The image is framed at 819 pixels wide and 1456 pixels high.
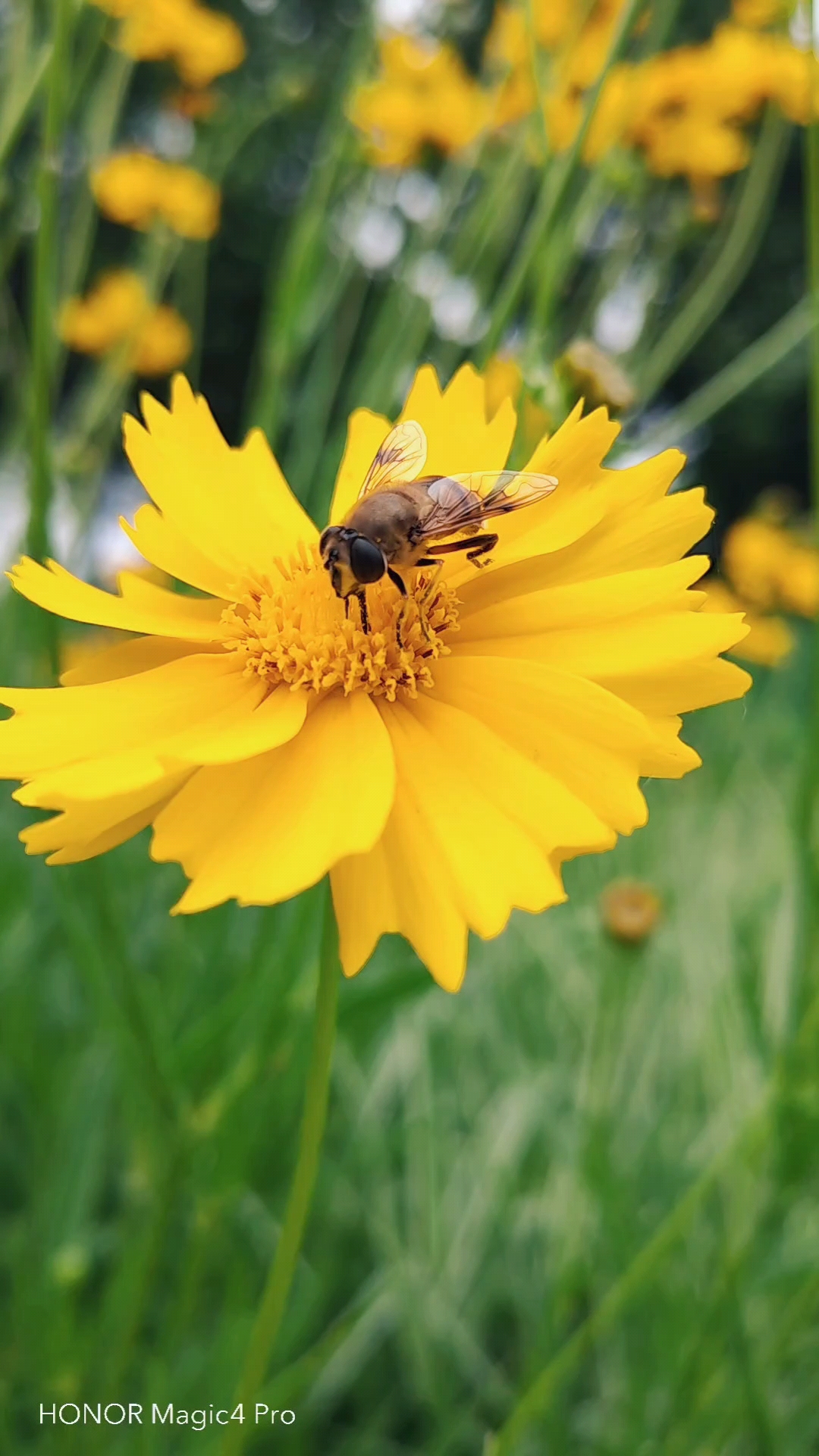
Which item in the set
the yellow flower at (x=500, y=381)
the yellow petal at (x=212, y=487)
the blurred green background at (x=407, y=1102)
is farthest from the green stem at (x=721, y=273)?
the yellow petal at (x=212, y=487)

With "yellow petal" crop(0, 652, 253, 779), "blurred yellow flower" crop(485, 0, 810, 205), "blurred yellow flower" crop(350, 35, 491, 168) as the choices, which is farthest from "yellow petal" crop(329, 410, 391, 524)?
"blurred yellow flower" crop(350, 35, 491, 168)

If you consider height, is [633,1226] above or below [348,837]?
below

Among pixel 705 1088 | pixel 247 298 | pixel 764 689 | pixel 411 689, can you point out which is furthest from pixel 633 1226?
pixel 247 298

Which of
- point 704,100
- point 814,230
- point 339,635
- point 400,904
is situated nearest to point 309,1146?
point 400,904

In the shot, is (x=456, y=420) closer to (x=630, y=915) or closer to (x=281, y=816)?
(x=281, y=816)

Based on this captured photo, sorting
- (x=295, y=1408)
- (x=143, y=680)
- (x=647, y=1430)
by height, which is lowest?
(x=647, y=1430)

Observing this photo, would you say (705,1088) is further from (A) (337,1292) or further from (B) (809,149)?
(B) (809,149)
